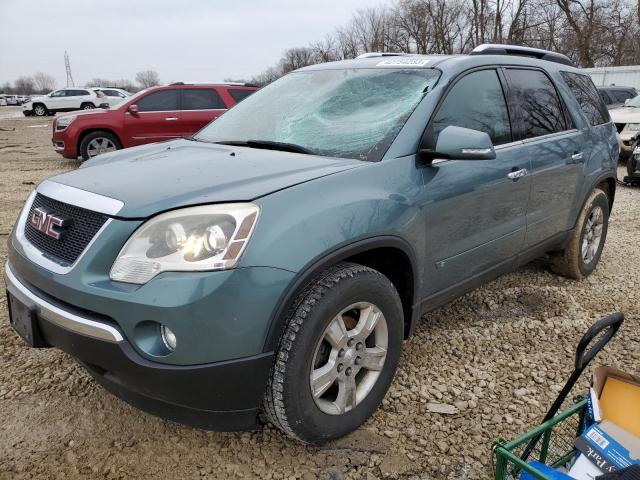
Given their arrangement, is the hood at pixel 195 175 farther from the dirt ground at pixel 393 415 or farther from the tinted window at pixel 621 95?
the tinted window at pixel 621 95

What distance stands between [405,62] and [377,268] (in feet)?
4.21

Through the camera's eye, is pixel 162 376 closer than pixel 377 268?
Yes

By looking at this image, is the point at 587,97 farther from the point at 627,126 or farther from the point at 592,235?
the point at 627,126

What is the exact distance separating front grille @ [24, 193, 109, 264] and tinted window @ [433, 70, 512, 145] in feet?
5.40

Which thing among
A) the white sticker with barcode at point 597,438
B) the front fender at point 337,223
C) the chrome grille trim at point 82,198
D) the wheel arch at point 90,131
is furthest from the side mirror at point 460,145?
the wheel arch at point 90,131

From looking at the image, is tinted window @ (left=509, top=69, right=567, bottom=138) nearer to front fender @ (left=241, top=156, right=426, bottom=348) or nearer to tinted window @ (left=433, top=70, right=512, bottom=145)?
tinted window @ (left=433, top=70, right=512, bottom=145)

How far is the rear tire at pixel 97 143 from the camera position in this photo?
9672 millimetres

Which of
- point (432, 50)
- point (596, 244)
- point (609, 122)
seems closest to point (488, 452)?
point (596, 244)

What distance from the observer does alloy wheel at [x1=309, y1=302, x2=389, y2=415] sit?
213 centimetres

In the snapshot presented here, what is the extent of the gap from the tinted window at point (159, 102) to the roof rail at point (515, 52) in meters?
7.36

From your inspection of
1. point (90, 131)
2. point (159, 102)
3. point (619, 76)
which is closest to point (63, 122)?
point (90, 131)

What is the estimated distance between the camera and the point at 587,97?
13.6ft

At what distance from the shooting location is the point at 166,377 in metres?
1.80

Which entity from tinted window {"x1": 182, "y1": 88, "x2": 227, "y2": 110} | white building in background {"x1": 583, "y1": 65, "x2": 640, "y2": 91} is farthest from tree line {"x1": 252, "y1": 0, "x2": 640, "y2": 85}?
tinted window {"x1": 182, "y1": 88, "x2": 227, "y2": 110}
